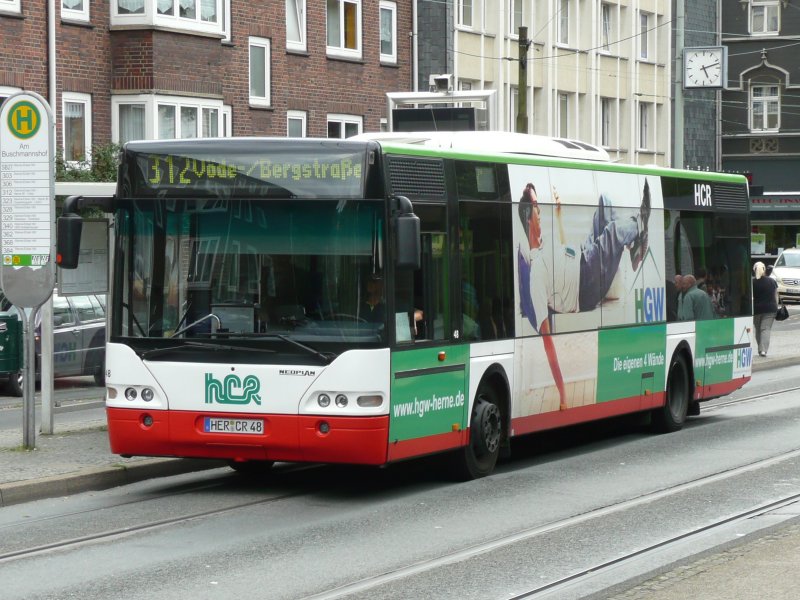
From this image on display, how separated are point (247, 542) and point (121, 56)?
2360 centimetres

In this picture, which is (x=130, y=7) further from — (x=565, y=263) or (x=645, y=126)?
(x=645, y=126)

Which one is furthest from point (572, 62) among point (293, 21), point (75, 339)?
point (75, 339)

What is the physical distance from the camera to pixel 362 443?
1155 centimetres

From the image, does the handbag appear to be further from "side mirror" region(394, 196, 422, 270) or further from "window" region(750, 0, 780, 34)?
"window" region(750, 0, 780, 34)

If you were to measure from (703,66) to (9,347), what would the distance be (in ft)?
61.5

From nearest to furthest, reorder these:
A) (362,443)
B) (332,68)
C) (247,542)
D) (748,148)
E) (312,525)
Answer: (247,542) < (312,525) < (362,443) < (332,68) < (748,148)

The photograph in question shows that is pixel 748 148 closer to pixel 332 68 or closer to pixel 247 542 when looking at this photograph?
pixel 332 68

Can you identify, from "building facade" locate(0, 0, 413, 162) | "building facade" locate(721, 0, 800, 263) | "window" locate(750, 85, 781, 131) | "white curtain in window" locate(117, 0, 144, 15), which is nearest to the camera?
"building facade" locate(0, 0, 413, 162)

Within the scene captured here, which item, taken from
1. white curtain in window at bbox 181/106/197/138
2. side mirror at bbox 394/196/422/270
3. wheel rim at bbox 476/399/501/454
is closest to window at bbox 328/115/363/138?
white curtain in window at bbox 181/106/197/138

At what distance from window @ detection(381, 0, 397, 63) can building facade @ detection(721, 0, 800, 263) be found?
30553 millimetres

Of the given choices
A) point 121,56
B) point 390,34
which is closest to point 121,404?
point 121,56

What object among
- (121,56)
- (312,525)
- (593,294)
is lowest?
(312,525)

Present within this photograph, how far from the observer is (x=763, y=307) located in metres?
30.8

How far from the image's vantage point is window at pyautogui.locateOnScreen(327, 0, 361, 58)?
3988 centimetres
